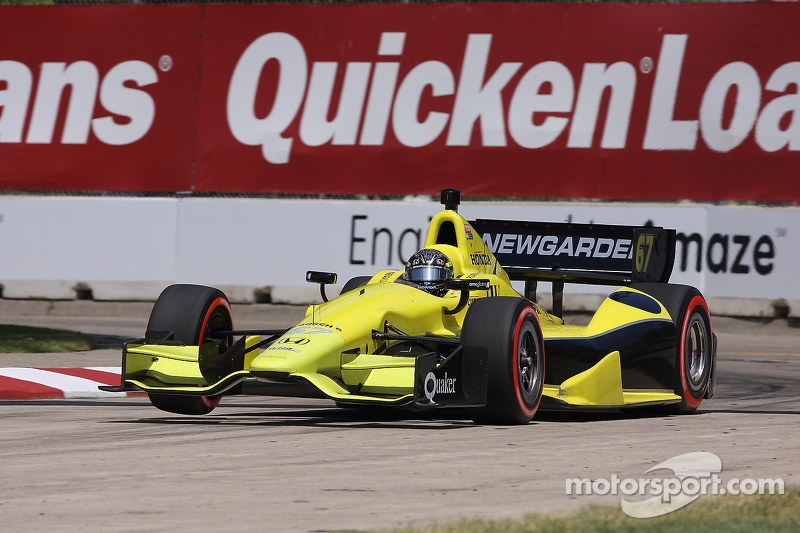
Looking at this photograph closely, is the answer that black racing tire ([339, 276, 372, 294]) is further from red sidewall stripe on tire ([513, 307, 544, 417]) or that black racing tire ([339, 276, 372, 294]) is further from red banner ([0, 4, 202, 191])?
red banner ([0, 4, 202, 191])

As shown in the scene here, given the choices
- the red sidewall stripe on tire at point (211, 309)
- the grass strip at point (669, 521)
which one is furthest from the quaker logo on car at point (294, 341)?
the grass strip at point (669, 521)

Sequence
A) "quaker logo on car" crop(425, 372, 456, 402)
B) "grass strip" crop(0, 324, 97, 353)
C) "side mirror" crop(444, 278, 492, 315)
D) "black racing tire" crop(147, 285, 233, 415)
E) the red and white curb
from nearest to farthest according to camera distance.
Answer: "quaker logo on car" crop(425, 372, 456, 402), "side mirror" crop(444, 278, 492, 315), "black racing tire" crop(147, 285, 233, 415), the red and white curb, "grass strip" crop(0, 324, 97, 353)

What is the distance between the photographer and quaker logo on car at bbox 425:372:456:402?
23.5 feet

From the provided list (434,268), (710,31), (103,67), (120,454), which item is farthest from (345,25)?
(120,454)

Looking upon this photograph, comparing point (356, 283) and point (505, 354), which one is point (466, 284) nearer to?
point (505, 354)

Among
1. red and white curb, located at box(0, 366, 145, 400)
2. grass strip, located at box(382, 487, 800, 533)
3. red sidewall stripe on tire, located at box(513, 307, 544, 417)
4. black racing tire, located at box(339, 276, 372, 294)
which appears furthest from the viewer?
black racing tire, located at box(339, 276, 372, 294)

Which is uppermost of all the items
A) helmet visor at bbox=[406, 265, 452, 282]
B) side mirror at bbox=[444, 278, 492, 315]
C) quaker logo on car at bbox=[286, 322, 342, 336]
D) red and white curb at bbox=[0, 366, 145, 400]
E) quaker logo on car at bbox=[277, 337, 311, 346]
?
helmet visor at bbox=[406, 265, 452, 282]

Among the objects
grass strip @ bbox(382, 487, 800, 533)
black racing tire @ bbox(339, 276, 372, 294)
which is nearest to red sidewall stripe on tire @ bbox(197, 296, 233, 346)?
black racing tire @ bbox(339, 276, 372, 294)

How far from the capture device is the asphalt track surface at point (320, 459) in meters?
4.79

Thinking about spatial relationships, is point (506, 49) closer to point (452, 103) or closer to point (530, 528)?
point (452, 103)

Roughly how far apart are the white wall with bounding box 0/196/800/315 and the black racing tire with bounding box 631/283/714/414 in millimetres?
5926

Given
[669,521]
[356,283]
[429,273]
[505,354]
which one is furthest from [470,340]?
[669,521]

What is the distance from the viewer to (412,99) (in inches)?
653

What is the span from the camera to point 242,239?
16625 millimetres
